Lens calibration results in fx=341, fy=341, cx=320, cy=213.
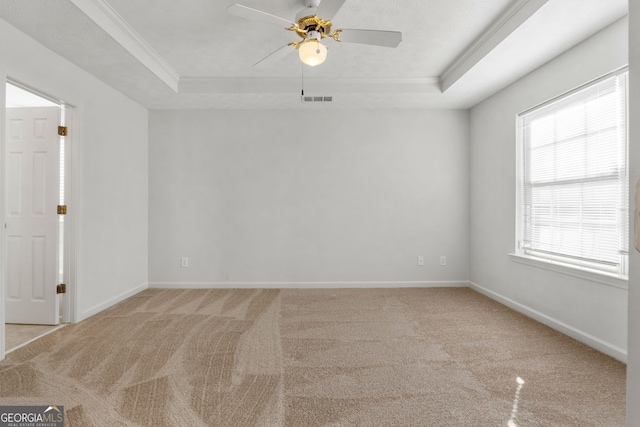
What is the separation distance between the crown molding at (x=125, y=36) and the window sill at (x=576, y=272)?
4382 mm

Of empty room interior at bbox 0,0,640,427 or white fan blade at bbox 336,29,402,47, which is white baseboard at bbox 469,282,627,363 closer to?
empty room interior at bbox 0,0,640,427

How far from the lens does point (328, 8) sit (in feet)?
7.23

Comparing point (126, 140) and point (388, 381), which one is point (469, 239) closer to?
point (388, 381)

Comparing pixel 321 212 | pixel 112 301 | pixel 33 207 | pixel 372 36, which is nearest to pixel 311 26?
pixel 372 36

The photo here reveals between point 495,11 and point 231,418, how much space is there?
11.5 feet

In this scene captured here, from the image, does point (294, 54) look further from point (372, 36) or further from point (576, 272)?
point (576, 272)

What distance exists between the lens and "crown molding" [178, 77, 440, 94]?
423 cm

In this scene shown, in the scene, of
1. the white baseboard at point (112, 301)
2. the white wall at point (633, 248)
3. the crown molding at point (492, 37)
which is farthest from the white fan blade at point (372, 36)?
the white baseboard at point (112, 301)

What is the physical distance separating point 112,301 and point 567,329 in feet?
15.6

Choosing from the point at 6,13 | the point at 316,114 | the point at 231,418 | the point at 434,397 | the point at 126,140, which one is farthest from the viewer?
the point at 316,114

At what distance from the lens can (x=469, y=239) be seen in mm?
4941

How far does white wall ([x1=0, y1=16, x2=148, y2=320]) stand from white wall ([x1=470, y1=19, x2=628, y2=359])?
4.62 m

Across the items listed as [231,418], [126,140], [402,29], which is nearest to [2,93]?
[126,140]

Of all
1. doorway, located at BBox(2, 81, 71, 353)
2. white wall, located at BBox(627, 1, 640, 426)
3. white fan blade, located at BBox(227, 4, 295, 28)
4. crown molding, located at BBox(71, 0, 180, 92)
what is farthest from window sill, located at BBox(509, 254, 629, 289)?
doorway, located at BBox(2, 81, 71, 353)
